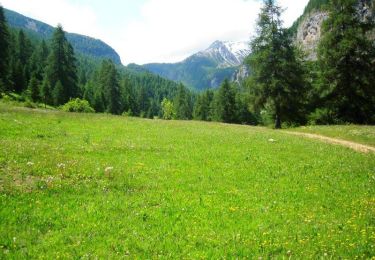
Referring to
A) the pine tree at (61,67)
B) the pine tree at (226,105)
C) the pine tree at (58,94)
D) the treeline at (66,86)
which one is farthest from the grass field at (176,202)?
the pine tree at (226,105)

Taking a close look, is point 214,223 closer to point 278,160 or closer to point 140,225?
point 140,225

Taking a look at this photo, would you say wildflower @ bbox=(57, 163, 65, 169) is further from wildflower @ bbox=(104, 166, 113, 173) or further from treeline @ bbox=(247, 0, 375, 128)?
treeline @ bbox=(247, 0, 375, 128)

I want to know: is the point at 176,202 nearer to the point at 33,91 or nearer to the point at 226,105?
the point at 33,91

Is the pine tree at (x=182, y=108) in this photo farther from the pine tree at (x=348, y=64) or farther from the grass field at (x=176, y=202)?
the grass field at (x=176, y=202)

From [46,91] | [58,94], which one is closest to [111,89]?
[46,91]

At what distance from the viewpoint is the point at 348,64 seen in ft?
163

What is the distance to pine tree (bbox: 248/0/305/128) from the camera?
52.0m

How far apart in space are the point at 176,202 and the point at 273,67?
42339mm

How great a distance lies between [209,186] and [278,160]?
8.36m

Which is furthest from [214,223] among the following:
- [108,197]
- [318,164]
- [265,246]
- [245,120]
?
[245,120]

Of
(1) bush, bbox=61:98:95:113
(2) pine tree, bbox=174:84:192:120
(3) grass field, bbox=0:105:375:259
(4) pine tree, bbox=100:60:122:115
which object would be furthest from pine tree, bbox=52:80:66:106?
(2) pine tree, bbox=174:84:192:120

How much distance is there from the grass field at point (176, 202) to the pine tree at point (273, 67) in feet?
92.3

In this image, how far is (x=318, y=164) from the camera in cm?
2217

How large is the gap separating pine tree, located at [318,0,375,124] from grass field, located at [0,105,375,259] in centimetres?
2830
